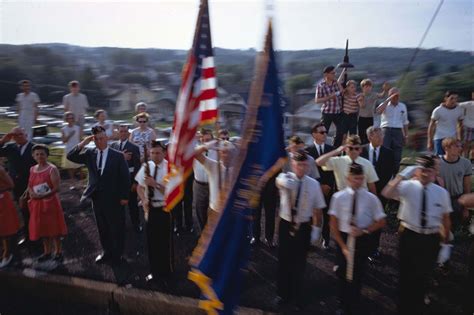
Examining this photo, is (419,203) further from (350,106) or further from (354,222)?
(350,106)

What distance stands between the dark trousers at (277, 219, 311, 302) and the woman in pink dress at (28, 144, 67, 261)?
Result: 11.0 ft

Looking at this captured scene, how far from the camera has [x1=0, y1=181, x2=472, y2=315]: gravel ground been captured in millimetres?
5055

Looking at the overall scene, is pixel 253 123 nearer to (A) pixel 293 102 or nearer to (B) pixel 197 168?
(B) pixel 197 168

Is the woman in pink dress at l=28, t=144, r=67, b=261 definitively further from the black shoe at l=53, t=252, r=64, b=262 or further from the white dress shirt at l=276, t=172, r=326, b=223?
the white dress shirt at l=276, t=172, r=326, b=223

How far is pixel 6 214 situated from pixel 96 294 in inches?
75.6

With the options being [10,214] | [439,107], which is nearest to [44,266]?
[10,214]

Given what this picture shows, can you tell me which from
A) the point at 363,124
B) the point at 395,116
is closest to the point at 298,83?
the point at 363,124

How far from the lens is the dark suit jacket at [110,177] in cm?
601

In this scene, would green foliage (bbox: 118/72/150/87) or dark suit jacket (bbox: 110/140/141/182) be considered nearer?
dark suit jacket (bbox: 110/140/141/182)

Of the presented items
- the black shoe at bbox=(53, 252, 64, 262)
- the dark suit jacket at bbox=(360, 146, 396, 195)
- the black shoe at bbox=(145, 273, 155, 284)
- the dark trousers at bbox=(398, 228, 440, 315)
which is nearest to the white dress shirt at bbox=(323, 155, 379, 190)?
the dark suit jacket at bbox=(360, 146, 396, 195)

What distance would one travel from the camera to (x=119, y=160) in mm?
6066

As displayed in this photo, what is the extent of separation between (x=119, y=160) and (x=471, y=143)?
6388mm

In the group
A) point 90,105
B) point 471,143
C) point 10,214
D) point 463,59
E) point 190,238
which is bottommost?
point 190,238

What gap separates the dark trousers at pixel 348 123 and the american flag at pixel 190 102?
473 centimetres
